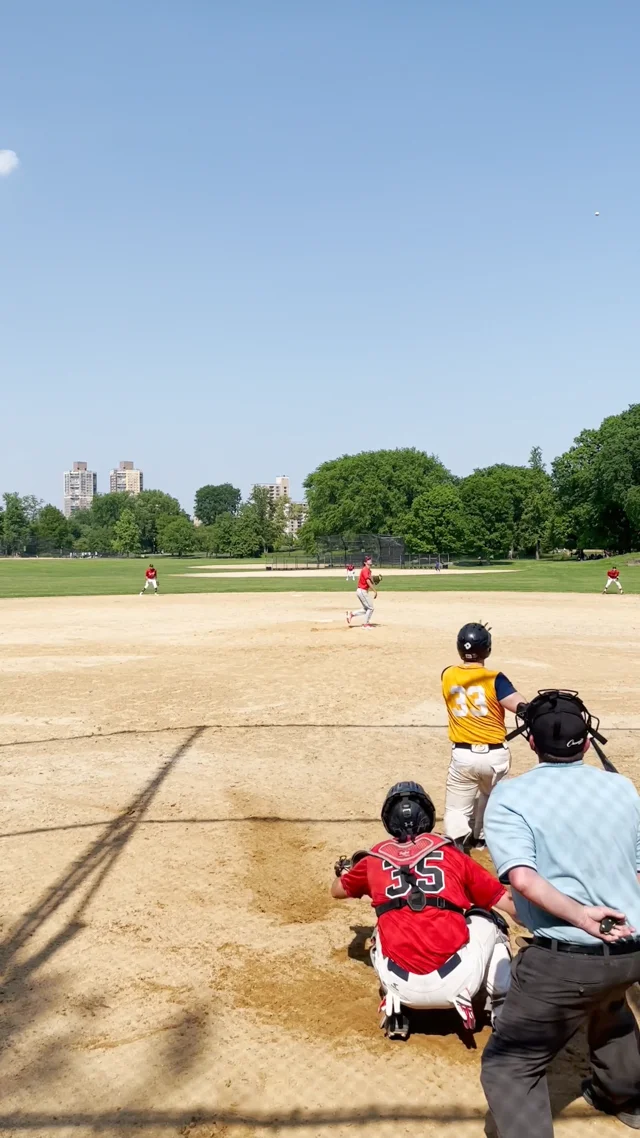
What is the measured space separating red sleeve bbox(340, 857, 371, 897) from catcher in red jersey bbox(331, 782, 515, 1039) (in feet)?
0.29

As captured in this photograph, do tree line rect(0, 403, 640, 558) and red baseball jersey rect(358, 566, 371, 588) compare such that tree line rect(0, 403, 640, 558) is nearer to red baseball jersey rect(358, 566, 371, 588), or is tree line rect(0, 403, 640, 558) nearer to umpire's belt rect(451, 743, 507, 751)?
red baseball jersey rect(358, 566, 371, 588)

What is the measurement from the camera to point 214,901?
6.12 m

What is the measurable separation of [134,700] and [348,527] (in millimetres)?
102260

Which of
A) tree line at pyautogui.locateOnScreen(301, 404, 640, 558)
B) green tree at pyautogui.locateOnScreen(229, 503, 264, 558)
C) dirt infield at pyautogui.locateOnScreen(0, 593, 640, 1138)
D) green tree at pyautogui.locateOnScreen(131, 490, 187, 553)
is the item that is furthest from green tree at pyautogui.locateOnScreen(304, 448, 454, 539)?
dirt infield at pyautogui.locateOnScreen(0, 593, 640, 1138)

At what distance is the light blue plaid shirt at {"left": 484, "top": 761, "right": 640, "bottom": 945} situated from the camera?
3219 mm

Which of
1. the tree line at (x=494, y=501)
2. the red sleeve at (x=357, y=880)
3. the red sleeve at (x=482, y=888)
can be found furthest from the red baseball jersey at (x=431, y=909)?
the tree line at (x=494, y=501)

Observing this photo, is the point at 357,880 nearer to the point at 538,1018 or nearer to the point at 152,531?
the point at 538,1018

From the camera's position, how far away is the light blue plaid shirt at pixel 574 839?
127 inches

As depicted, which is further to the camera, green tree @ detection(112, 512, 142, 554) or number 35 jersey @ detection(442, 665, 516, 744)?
green tree @ detection(112, 512, 142, 554)

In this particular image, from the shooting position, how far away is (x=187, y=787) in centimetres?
891

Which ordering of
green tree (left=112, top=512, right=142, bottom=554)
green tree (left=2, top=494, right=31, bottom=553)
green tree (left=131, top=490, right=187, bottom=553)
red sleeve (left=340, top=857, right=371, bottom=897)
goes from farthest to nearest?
green tree (left=131, top=490, right=187, bottom=553) < green tree (left=112, top=512, right=142, bottom=554) < green tree (left=2, top=494, right=31, bottom=553) < red sleeve (left=340, top=857, right=371, bottom=897)

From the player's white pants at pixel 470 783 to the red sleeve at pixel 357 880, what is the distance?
2039 millimetres

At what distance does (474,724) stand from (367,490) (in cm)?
10872

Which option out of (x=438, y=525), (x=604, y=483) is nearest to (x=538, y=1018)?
(x=604, y=483)
